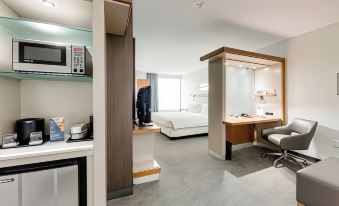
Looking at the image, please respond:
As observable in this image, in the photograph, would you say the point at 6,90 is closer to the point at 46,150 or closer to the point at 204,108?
the point at 46,150

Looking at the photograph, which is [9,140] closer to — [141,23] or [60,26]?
[60,26]

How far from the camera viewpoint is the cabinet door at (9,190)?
89cm

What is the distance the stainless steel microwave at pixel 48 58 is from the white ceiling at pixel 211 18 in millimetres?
310

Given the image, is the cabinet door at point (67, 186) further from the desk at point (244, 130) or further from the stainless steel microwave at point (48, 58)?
the desk at point (244, 130)

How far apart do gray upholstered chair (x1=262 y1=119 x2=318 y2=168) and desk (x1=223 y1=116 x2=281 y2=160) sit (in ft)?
1.00

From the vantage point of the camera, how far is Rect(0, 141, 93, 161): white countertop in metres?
0.91

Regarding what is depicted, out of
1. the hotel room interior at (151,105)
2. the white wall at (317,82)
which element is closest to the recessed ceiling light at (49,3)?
the hotel room interior at (151,105)

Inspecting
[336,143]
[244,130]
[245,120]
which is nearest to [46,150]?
[245,120]

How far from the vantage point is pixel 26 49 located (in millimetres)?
1077

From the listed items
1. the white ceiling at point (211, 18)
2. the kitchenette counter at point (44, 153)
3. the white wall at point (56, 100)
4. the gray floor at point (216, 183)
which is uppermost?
the white ceiling at point (211, 18)

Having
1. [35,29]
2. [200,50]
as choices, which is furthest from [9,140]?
[200,50]

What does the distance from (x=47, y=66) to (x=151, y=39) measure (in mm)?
2673


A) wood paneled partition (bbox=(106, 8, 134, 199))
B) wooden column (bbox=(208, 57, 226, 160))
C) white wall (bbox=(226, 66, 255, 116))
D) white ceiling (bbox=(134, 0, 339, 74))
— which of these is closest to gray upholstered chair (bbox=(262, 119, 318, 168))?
wooden column (bbox=(208, 57, 226, 160))

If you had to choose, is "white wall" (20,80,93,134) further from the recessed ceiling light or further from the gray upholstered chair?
the gray upholstered chair
